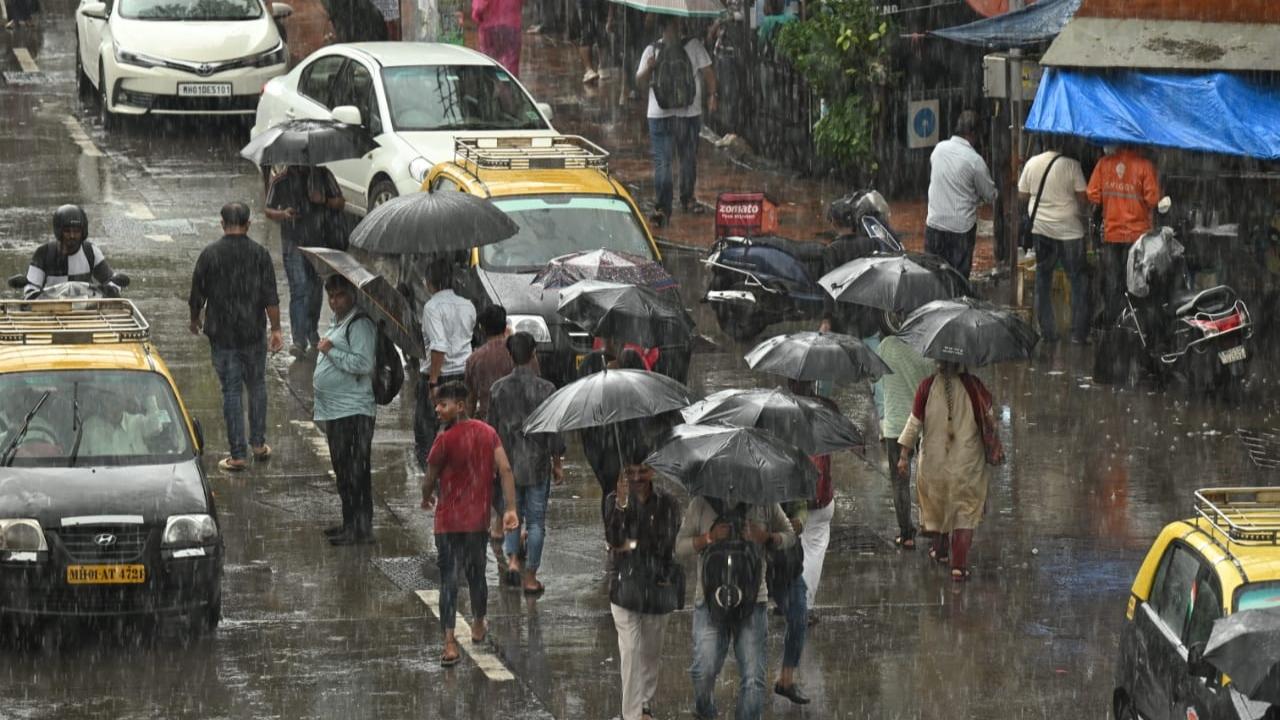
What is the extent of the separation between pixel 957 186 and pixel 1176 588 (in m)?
9.28

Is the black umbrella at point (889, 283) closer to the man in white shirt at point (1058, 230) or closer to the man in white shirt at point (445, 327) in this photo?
the man in white shirt at point (445, 327)

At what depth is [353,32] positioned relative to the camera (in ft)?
93.6

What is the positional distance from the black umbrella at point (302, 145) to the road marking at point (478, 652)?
520cm

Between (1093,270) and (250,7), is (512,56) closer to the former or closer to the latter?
(250,7)

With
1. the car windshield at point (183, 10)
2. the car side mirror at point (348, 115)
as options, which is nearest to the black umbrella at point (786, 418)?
the car side mirror at point (348, 115)

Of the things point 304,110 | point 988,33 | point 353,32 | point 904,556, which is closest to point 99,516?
point 904,556

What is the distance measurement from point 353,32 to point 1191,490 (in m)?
16.5

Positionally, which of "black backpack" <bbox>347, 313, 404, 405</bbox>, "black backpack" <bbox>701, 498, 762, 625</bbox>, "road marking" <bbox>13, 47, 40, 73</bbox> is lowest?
"black backpack" <bbox>701, 498, 762, 625</bbox>

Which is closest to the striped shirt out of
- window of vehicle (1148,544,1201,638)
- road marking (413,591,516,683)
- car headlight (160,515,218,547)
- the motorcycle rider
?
the motorcycle rider

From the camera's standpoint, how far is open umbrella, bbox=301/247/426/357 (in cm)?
1352

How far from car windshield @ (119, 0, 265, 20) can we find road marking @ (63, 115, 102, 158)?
152cm

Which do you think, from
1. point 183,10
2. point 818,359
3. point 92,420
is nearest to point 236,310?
point 92,420

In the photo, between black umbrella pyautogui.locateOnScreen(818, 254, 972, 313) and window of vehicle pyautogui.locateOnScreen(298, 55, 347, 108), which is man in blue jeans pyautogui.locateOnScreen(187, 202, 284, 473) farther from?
window of vehicle pyautogui.locateOnScreen(298, 55, 347, 108)

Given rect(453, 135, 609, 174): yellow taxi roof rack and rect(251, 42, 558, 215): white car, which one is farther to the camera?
rect(251, 42, 558, 215): white car
